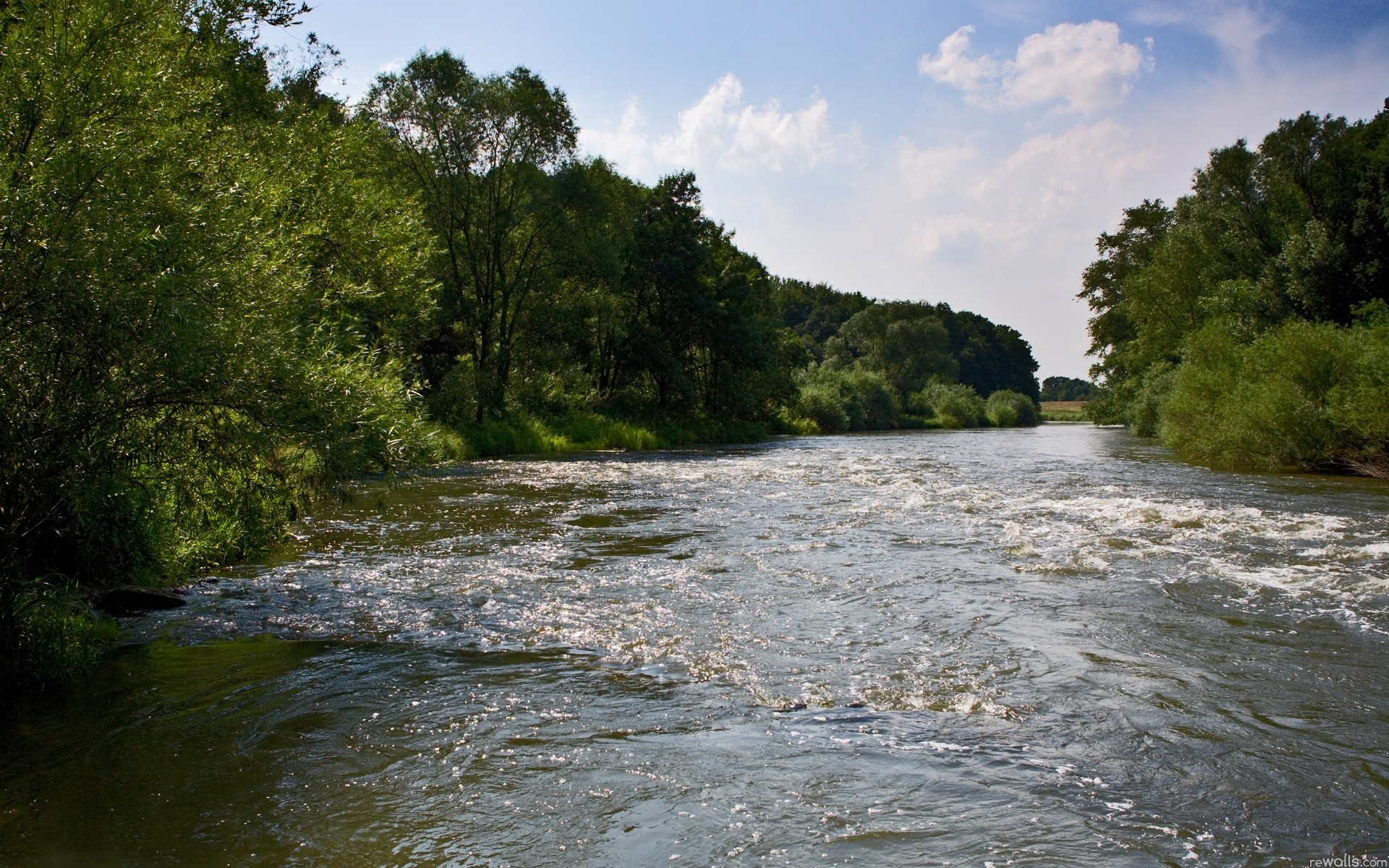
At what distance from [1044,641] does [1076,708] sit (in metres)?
1.55

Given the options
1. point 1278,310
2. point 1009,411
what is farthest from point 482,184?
point 1009,411

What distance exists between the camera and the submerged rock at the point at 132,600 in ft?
24.6

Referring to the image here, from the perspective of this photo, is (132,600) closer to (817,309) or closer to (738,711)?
(738,711)

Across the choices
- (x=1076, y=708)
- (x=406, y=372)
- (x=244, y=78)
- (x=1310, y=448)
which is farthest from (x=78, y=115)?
(x=1310, y=448)

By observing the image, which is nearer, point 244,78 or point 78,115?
point 78,115

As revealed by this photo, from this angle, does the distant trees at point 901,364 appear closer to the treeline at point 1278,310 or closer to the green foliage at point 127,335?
the treeline at point 1278,310

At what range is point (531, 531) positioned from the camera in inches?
487

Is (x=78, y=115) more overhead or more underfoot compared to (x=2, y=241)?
more overhead

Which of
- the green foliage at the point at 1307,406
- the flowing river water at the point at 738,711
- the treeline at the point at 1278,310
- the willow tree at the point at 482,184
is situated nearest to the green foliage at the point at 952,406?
the treeline at the point at 1278,310

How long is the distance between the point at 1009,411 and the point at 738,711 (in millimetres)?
83253

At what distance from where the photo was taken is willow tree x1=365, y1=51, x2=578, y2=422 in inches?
Answer: 1207

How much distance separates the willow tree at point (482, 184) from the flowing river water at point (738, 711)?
864 inches

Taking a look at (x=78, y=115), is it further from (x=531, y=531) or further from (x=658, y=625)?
(x=531, y=531)

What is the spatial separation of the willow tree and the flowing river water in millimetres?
21946
